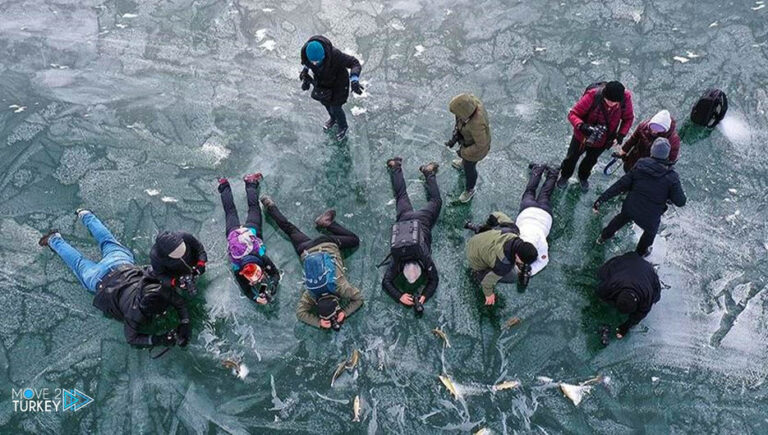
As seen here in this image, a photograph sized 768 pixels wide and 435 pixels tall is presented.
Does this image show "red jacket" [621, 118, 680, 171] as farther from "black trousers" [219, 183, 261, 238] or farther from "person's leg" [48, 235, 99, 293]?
"person's leg" [48, 235, 99, 293]

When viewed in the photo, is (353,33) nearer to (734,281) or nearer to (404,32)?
(404,32)

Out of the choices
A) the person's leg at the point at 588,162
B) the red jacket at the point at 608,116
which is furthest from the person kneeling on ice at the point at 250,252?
the person's leg at the point at 588,162

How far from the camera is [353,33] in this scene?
7.56 metres

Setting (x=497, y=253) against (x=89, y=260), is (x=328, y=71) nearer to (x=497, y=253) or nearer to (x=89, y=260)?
(x=497, y=253)

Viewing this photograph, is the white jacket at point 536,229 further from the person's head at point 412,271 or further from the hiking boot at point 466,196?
the person's head at point 412,271

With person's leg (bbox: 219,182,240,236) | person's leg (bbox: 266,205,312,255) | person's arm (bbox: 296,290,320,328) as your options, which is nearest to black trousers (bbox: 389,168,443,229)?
person's leg (bbox: 266,205,312,255)

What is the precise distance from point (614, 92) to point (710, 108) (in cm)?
272

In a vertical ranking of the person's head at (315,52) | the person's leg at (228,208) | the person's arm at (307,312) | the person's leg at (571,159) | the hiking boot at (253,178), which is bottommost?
the person's arm at (307,312)

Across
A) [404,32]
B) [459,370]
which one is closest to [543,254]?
[459,370]

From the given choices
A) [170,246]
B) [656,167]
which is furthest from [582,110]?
[170,246]

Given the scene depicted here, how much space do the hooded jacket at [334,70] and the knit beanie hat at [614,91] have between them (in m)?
2.59

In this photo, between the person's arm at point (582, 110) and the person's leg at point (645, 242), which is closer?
the person's arm at point (582, 110)

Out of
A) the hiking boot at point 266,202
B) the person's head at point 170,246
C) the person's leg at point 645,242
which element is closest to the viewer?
the person's head at point 170,246

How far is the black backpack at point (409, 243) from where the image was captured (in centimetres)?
457
